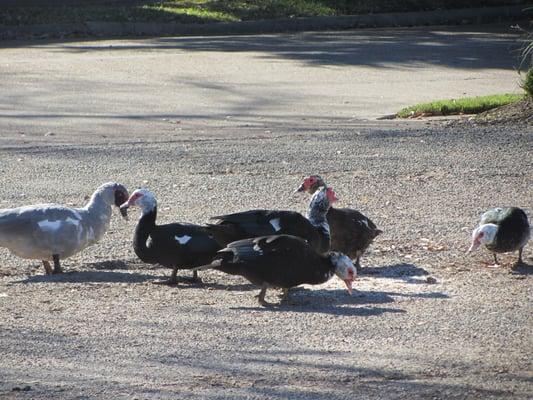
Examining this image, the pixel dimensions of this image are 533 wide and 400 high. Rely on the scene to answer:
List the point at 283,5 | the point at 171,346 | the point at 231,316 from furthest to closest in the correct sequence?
the point at 283,5
the point at 231,316
the point at 171,346

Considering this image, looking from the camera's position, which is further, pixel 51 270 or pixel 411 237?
pixel 411 237

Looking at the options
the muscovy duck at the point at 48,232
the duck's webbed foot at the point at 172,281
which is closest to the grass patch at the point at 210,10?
the muscovy duck at the point at 48,232

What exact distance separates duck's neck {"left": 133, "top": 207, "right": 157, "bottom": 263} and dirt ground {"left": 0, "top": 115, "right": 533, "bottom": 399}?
0.20m

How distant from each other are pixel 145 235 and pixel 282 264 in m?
1.32

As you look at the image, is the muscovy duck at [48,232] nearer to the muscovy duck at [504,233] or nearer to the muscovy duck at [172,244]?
the muscovy duck at [172,244]

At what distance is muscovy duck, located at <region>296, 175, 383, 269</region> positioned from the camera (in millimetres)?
8625

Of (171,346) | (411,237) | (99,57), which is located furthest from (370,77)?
(171,346)

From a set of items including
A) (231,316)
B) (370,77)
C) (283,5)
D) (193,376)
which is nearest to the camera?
(193,376)

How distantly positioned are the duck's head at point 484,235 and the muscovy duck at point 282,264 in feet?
4.27

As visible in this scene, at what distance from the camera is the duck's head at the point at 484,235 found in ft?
27.6

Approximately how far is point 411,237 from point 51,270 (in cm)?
296

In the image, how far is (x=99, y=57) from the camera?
22.4m

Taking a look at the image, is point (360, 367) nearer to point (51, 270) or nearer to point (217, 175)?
point (51, 270)

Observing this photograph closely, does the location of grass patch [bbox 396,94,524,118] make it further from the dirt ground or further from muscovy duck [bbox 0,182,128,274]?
muscovy duck [bbox 0,182,128,274]
